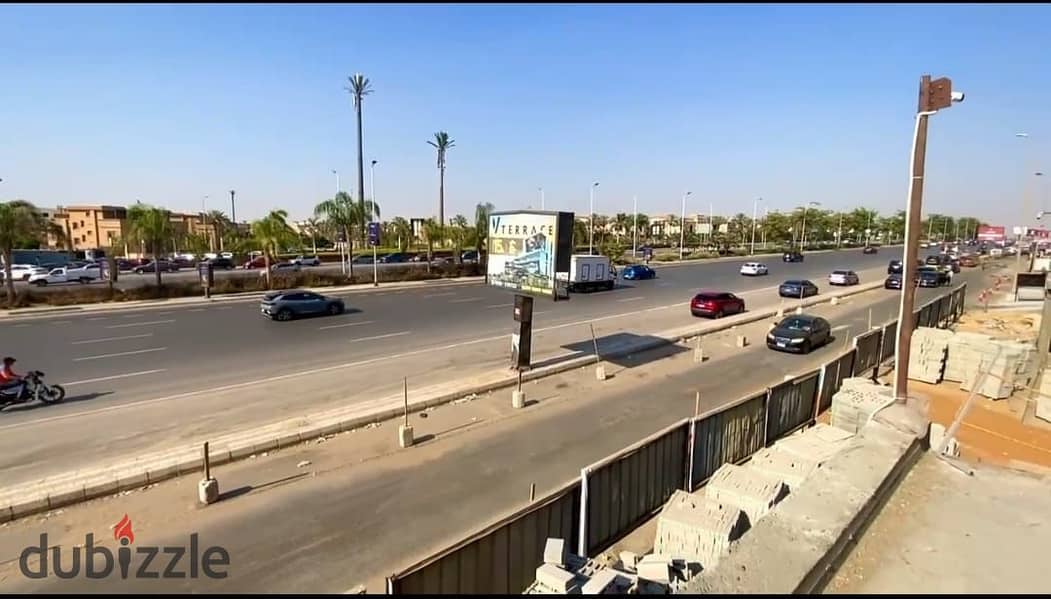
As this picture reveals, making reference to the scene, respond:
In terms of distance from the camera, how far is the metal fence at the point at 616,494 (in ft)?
17.9

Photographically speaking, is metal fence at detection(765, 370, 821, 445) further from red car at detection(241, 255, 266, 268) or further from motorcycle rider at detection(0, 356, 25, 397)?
red car at detection(241, 255, 266, 268)

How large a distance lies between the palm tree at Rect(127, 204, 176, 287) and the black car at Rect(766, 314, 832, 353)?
119ft

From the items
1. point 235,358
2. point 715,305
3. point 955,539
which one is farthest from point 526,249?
point 715,305

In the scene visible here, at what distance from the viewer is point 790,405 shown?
40.7 ft

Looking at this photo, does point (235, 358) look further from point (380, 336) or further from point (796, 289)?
point (796, 289)

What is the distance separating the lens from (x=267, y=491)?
356 inches

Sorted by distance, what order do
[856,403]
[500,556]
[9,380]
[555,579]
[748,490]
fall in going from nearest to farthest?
[555,579] < [500,556] < [748,490] < [856,403] < [9,380]

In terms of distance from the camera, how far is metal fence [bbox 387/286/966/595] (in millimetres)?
5461

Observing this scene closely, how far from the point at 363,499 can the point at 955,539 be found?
7.80 metres

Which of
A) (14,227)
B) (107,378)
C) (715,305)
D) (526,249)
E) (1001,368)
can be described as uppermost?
(14,227)

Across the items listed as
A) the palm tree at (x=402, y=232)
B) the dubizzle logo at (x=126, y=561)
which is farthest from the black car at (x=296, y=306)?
the palm tree at (x=402, y=232)

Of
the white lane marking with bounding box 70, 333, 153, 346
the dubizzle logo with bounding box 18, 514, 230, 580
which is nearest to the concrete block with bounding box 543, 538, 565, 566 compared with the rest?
the dubizzle logo with bounding box 18, 514, 230, 580

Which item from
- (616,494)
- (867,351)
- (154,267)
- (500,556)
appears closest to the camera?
(500,556)

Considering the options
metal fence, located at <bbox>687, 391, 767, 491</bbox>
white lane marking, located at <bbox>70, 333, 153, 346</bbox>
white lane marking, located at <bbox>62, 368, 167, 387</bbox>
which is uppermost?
metal fence, located at <bbox>687, 391, 767, 491</bbox>
